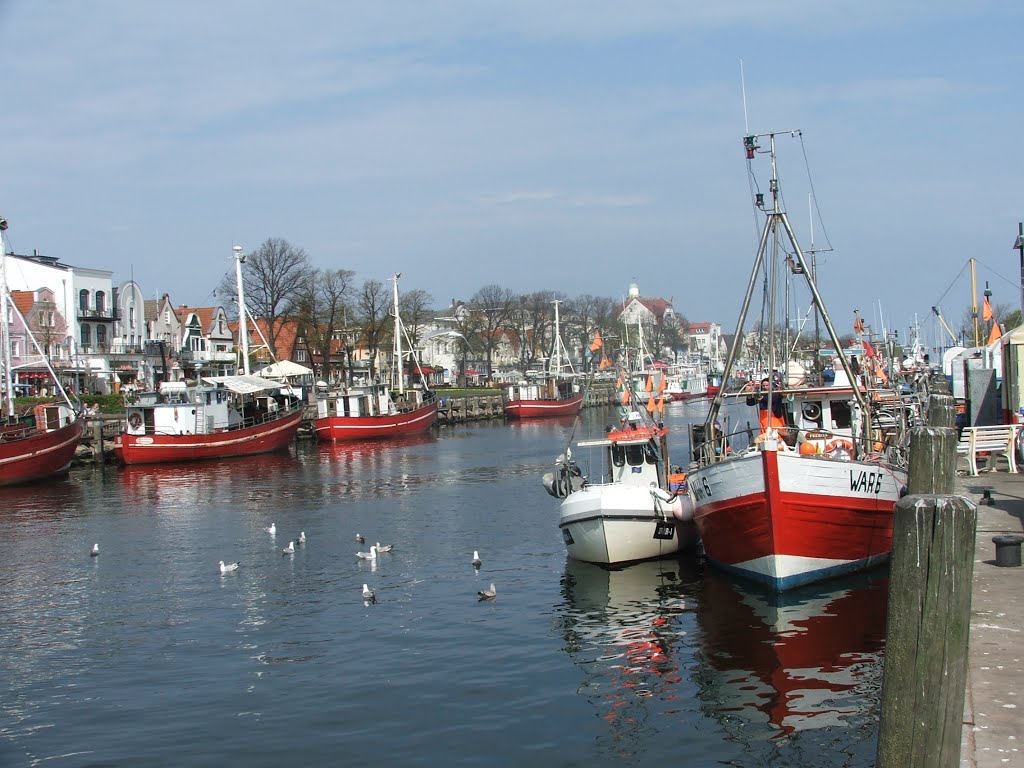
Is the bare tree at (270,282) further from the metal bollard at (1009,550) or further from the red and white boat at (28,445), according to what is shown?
the metal bollard at (1009,550)

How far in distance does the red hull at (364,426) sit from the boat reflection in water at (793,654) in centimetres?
5118

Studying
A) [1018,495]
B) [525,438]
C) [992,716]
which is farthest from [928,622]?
[525,438]

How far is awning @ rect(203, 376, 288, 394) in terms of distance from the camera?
Result: 62375 millimetres

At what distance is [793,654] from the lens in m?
16.2

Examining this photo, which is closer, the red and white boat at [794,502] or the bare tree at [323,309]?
the red and white boat at [794,502]

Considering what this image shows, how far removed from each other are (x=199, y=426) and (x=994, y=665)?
174ft

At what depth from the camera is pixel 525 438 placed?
71.6 meters

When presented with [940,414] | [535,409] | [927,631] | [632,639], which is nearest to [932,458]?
[632,639]

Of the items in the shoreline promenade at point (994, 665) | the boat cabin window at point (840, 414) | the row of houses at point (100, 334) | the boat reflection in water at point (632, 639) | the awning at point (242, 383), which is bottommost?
the boat reflection in water at point (632, 639)

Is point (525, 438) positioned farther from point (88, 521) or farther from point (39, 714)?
point (39, 714)

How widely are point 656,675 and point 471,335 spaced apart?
119008 mm

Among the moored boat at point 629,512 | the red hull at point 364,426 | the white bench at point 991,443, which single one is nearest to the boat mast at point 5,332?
the red hull at point 364,426

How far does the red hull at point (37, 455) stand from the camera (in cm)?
4675

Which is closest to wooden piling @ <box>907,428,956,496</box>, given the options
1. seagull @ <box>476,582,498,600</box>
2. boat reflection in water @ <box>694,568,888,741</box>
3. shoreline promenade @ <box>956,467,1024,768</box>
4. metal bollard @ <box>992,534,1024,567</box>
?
shoreline promenade @ <box>956,467,1024,768</box>
